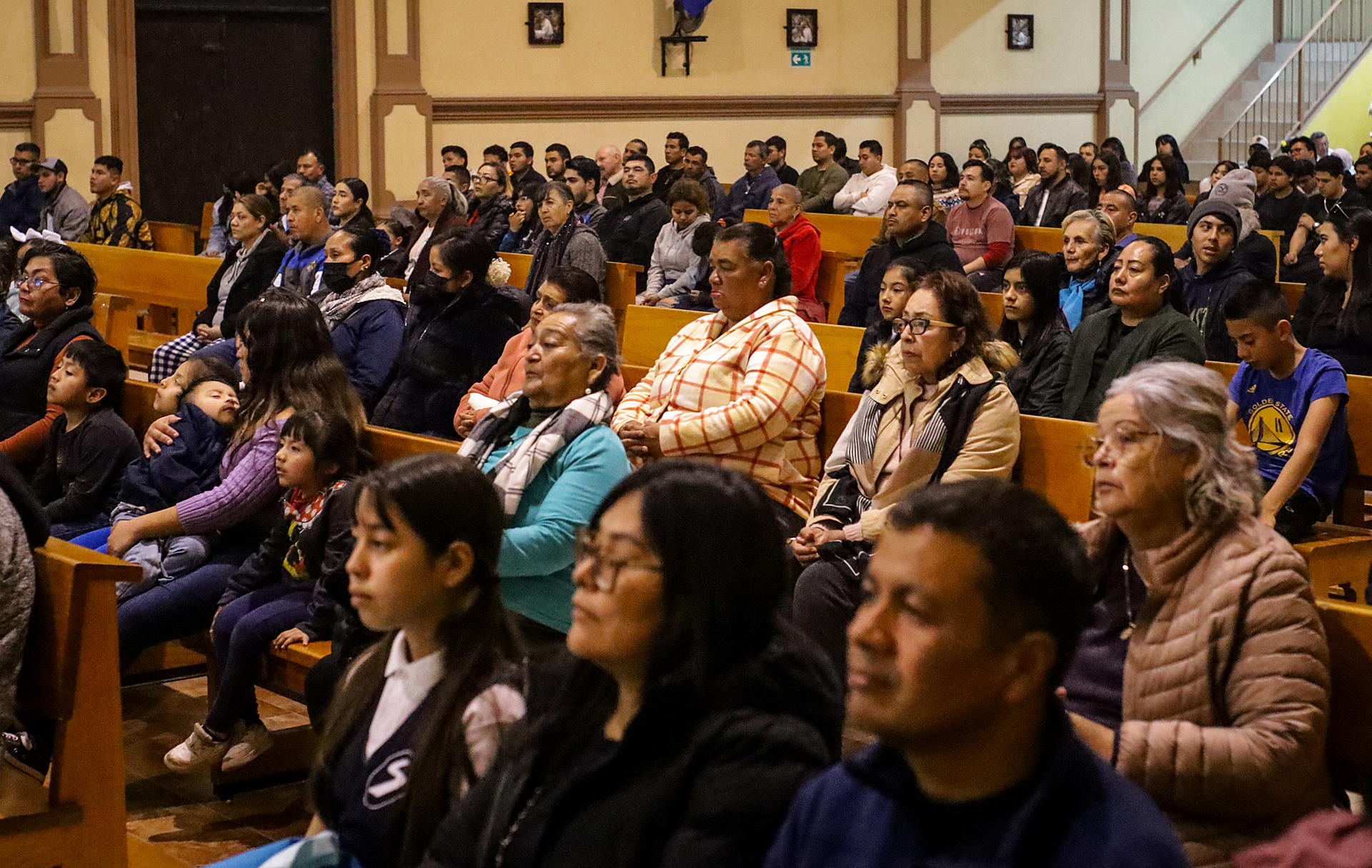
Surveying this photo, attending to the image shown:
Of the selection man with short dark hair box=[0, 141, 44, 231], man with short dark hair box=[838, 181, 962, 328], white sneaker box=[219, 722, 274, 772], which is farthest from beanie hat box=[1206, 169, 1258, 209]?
man with short dark hair box=[0, 141, 44, 231]

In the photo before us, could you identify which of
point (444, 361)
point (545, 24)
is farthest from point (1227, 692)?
point (545, 24)

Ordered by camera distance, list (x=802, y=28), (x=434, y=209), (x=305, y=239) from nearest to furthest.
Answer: (x=305, y=239) → (x=434, y=209) → (x=802, y=28)

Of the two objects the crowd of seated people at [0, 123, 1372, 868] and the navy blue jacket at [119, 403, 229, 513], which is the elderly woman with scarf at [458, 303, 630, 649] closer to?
the crowd of seated people at [0, 123, 1372, 868]

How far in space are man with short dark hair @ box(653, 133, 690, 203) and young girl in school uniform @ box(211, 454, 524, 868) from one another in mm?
9903

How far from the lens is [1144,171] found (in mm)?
12422

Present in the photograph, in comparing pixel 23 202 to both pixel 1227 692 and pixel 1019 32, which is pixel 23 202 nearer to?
pixel 1019 32

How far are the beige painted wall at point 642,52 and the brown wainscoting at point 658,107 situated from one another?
2.8 inches

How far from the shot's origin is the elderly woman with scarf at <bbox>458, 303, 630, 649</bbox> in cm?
327

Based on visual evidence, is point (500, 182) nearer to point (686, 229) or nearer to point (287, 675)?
point (686, 229)

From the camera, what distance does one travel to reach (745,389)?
396cm

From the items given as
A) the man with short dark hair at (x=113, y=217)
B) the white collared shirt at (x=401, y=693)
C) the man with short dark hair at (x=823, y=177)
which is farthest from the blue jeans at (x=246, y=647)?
the man with short dark hair at (x=823, y=177)

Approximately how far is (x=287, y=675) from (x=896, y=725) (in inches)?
97.5

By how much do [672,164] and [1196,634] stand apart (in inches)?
434

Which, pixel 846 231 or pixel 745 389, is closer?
pixel 745 389
